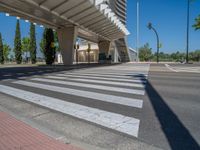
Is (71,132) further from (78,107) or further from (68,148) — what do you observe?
(78,107)

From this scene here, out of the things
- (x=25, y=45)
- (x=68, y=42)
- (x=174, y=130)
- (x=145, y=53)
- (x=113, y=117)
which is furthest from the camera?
(x=145, y=53)

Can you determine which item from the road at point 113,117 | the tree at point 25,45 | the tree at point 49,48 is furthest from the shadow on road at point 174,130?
the tree at point 25,45

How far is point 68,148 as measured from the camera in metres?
3.48

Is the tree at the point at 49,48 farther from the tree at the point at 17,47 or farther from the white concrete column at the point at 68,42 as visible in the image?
the tree at the point at 17,47

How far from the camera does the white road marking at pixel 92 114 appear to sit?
14.6 ft

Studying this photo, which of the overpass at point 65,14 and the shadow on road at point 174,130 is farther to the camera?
the overpass at point 65,14

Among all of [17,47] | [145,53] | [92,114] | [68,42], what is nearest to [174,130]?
[92,114]

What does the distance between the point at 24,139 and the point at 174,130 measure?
8.88 feet

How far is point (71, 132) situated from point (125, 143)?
1.12 metres

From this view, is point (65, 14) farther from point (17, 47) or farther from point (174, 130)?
point (17, 47)

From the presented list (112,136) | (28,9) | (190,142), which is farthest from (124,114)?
(28,9)

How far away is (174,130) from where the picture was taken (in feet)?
13.8

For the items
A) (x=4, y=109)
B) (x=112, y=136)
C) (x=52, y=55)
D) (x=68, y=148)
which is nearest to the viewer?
(x=68, y=148)

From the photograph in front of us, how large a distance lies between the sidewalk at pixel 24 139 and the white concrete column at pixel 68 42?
92.2 ft
